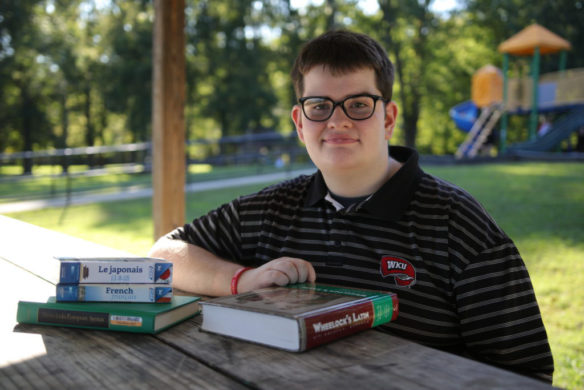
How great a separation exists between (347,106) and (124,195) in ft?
31.5

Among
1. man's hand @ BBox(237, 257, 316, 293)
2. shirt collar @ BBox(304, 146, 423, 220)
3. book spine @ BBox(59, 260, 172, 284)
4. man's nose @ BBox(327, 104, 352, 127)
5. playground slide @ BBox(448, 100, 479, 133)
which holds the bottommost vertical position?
man's hand @ BBox(237, 257, 316, 293)

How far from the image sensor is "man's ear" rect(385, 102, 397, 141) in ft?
6.34

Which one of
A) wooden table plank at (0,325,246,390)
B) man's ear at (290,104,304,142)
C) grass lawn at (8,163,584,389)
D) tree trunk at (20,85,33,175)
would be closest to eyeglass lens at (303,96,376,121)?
man's ear at (290,104,304,142)

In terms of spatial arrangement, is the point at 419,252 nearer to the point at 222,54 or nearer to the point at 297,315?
the point at 297,315

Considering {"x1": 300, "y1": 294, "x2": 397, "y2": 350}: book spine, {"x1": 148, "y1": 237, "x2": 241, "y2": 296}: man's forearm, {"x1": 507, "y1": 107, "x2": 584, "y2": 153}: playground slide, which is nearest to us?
{"x1": 300, "y1": 294, "x2": 397, "y2": 350}: book spine

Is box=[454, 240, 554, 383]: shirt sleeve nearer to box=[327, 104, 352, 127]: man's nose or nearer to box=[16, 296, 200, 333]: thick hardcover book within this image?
box=[327, 104, 352, 127]: man's nose

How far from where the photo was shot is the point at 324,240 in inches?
72.3

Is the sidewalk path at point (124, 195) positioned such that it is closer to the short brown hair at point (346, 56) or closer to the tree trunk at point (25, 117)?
the short brown hair at point (346, 56)

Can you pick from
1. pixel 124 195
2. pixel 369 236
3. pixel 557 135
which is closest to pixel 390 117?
pixel 369 236

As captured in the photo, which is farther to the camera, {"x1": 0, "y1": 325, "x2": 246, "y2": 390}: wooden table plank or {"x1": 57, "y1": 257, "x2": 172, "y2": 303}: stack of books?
{"x1": 57, "y1": 257, "x2": 172, "y2": 303}: stack of books

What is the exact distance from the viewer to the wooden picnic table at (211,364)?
0.92 metres

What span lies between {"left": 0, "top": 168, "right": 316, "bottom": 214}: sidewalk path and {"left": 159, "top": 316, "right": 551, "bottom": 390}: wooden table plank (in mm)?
8556

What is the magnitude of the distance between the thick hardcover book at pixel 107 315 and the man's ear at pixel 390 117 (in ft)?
3.22

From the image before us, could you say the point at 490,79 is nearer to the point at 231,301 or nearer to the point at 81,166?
the point at 81,166
